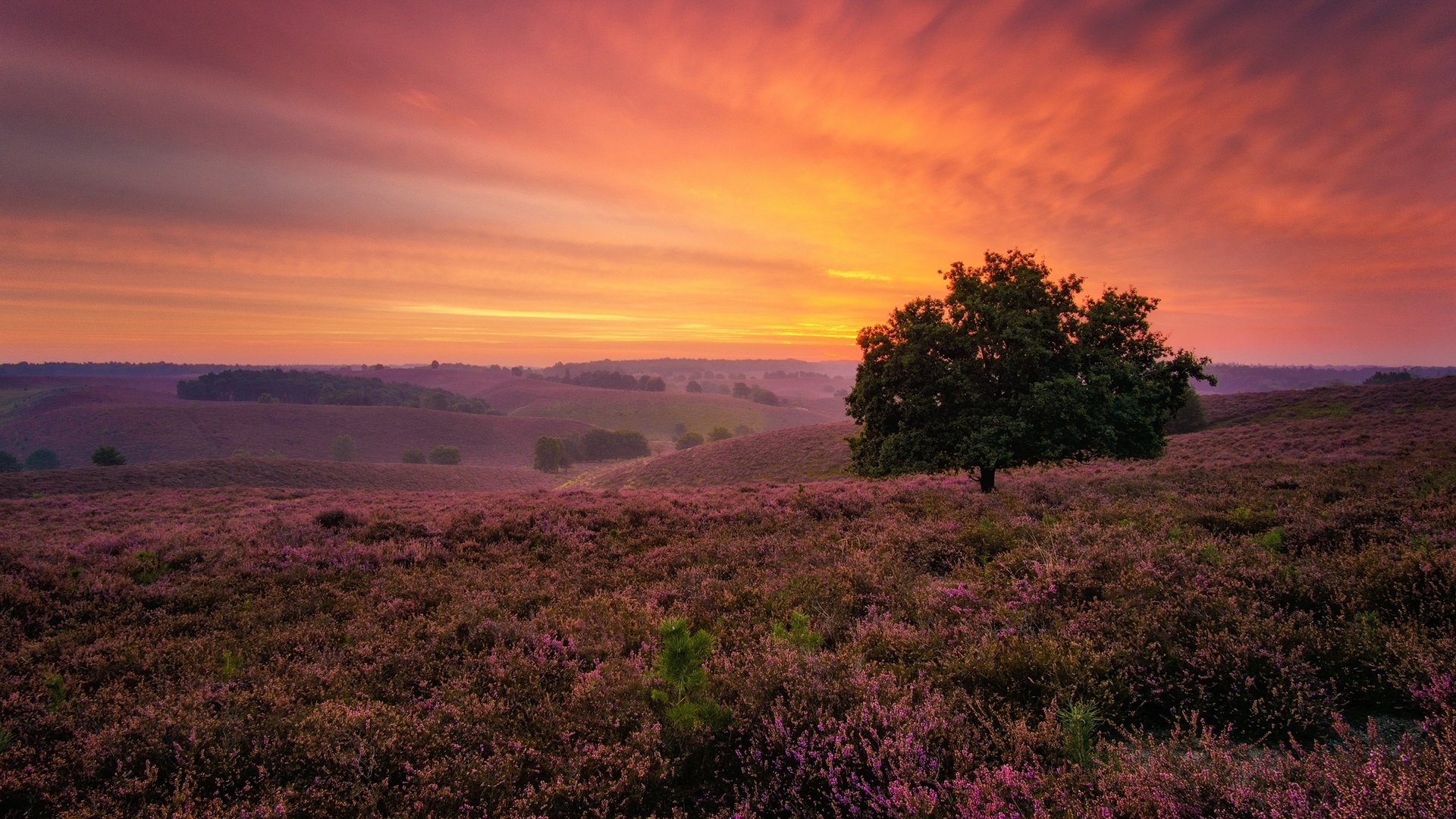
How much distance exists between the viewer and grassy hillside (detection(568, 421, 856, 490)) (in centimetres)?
5947

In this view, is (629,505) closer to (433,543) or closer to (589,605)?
(433,543)

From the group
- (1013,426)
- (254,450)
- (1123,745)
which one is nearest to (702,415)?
(254,450)

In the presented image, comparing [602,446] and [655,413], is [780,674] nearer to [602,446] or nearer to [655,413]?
[602,446]

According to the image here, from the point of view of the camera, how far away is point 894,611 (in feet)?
21.0

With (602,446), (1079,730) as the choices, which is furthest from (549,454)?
(1079,730)

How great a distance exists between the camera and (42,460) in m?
108

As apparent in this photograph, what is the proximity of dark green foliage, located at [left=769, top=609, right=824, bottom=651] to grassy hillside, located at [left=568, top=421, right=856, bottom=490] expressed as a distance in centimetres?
4646

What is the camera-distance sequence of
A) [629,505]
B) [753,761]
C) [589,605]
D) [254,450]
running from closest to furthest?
[753,761] → [589,605] → [629,505] → [254,450]

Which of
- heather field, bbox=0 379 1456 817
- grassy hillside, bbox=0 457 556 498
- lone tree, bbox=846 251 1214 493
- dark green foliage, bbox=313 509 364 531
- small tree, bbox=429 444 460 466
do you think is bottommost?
small tree, bbox=429 444 460 466

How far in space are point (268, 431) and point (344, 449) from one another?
2477 cm

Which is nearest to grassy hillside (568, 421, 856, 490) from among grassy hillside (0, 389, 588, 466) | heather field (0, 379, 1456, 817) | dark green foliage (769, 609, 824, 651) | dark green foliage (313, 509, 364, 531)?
dark green foliage (313, 509, 364, 531)

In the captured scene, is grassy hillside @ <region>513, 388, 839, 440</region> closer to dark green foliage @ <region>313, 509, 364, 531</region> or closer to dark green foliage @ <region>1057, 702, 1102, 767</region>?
dark green foliage @ <region>313, 509, 364, 531</region>

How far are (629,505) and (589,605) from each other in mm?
6978

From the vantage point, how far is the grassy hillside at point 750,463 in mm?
59469
